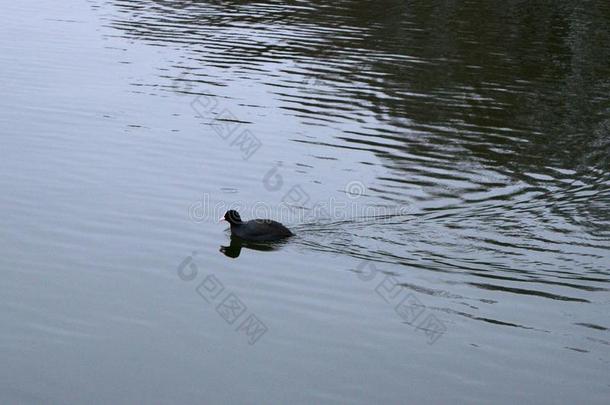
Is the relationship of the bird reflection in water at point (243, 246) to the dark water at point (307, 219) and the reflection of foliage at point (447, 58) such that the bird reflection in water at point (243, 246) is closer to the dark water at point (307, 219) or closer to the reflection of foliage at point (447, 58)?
the dark water at point (307, 219)

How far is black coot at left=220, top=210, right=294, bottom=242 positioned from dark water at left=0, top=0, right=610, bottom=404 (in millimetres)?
191

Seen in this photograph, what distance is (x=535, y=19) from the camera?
4062cm

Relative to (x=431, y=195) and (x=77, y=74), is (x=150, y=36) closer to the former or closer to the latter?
(x=77, y=74)

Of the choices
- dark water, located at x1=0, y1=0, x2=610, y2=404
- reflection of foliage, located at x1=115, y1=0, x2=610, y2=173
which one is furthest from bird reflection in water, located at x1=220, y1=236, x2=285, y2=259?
reflection of foliage, located at x1=115, y1=0, x2=610, y2=173

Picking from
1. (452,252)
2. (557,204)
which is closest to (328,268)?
(452,252)


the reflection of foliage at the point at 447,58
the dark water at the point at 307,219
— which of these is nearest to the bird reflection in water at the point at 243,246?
the dark water at the point at 307,219

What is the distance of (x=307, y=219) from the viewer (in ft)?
60.4

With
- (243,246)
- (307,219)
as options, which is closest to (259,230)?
(243,246)

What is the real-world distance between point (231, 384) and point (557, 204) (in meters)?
8.63

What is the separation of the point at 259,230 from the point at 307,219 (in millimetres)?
1293

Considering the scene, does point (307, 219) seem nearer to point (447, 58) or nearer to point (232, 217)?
point (232, 217)

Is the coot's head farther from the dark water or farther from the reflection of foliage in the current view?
the reflection of foliage

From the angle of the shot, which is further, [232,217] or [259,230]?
[232,217]

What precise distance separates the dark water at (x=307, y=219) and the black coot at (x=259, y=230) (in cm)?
19
